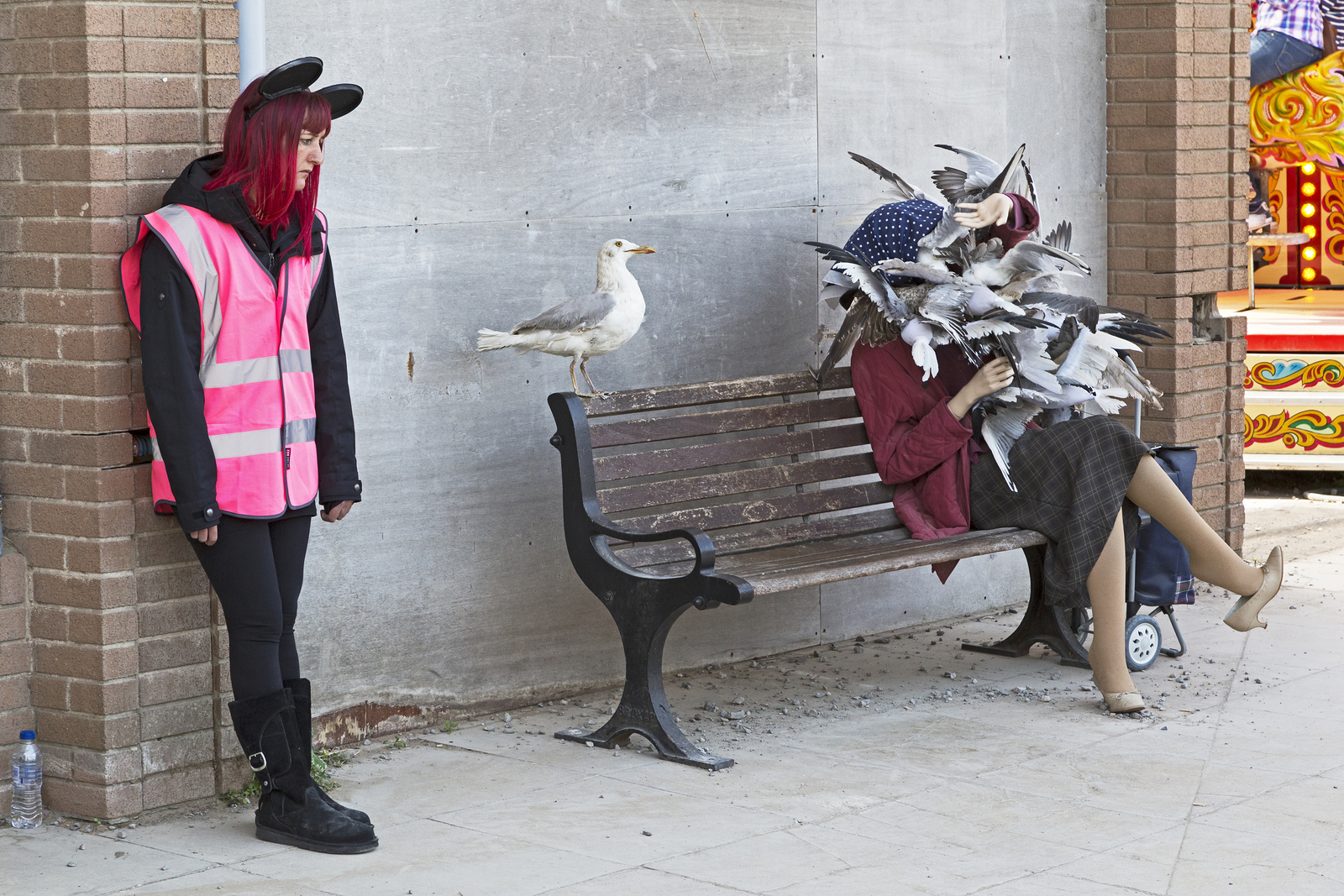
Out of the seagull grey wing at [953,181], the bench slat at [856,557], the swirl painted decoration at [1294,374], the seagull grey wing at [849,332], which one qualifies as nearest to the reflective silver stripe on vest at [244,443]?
the bench slat at [856,557]

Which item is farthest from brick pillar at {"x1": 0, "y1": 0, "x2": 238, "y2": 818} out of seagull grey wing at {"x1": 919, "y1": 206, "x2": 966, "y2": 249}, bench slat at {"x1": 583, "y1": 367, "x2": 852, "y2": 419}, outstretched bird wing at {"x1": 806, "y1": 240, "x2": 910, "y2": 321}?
seagull grey wing at {"x1": 919, "y1": 206, "x2": 966, "y2": 249}

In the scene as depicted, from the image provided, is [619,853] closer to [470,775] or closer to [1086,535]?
[470,775]

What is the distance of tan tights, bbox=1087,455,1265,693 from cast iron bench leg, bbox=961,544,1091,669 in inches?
19.6

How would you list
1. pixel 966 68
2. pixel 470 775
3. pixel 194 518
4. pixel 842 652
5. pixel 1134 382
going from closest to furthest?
pixel 194 518 → pixel 470 775 → pixel 1134 382 → pixel 842 652 → pixel 966 68

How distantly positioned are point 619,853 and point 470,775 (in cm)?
82

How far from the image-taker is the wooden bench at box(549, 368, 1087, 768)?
4.88 meters

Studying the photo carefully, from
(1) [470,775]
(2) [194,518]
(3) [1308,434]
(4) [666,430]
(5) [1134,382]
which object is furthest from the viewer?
(3) [1308,434]

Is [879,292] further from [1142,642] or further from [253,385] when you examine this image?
[253,385]

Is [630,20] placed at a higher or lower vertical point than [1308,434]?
higher

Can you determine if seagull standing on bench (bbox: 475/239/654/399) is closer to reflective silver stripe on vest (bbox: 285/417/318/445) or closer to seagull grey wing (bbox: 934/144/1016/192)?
reflective silver stripe on vest (bbox: 285/417/318/445)

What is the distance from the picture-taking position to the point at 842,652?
628 cm

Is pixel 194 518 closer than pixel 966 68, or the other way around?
pixel 194 518

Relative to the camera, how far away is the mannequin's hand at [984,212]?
5566mm

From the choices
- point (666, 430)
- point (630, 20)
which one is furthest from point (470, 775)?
point (630, 20)
